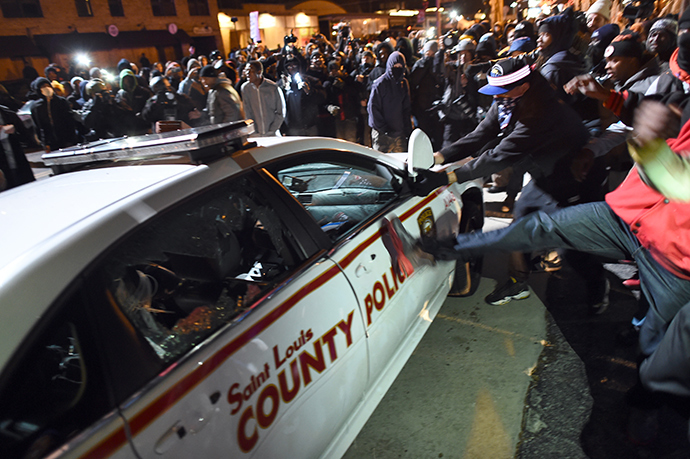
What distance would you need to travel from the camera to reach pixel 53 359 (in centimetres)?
130

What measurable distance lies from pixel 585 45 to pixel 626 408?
17.6 feet

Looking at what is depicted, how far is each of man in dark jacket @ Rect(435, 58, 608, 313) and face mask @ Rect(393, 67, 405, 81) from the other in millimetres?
2766

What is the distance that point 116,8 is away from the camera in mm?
27109

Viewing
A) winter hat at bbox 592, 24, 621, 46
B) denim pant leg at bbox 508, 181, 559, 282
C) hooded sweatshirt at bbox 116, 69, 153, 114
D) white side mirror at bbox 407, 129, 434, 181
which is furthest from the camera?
hooded sweatshirt at bbox 116, 69, 153, 114

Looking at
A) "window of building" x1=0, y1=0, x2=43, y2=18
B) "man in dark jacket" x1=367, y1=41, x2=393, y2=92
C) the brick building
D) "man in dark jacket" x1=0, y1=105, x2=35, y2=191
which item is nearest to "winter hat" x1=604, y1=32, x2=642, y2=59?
"man in dark jacket" x1=367, y1=41, x2=393, y2=92

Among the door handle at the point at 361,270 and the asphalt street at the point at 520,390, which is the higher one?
the door handle at the point at 361,270

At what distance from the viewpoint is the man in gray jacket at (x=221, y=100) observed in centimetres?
553

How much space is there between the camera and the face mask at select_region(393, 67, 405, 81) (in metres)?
5.53

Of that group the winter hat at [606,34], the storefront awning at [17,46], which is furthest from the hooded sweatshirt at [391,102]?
the storefront awning at [17,46]

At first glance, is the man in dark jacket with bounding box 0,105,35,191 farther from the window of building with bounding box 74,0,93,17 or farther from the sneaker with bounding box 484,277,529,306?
the window of building with bounding box 74,0,93,17

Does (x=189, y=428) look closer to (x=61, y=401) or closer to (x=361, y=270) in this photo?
(x=61, y=401)

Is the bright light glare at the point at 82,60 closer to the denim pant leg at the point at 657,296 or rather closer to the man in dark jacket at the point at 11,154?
the man in dark jacket at the point at 11,154

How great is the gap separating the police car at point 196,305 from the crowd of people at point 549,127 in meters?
0.72

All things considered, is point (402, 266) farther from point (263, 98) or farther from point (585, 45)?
point (585, 45)
